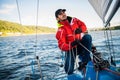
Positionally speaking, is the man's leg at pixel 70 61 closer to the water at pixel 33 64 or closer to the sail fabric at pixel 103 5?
the water at pixel 33 64

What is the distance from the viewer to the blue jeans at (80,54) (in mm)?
4016

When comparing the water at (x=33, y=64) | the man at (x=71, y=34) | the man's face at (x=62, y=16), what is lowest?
the water at (x=33, y=64)

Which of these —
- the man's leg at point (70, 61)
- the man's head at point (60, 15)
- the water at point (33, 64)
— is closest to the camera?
the man's head at point (60, 15)

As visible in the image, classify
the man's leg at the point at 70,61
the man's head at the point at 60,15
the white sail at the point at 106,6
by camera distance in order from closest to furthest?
1. the white sail at the point at 106,6
2. the man's head at the point at 60,15
3. the man's leg at the point at 70,61

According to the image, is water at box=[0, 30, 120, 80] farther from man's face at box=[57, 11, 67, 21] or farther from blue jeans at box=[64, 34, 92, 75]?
man's face at box=[57, 11, 67, 21]

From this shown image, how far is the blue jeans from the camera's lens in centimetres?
402

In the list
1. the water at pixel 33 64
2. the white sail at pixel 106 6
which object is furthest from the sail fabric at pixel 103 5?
the water at pixel 33 64

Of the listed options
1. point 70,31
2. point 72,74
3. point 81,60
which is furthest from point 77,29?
point 72,74

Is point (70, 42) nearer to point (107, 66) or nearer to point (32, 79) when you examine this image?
point (107, 66)

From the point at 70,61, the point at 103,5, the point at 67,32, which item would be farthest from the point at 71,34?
the point at 103,5

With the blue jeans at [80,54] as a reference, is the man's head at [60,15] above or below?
above

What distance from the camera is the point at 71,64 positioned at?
4488 mm

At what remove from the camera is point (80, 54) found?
171 inches

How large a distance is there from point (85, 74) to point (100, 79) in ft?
2.08
